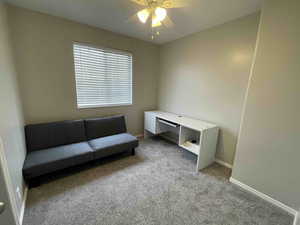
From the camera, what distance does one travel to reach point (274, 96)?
162cm

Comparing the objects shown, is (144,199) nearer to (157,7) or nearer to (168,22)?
(157,7)

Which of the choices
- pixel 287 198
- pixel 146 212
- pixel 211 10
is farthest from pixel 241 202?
pixel 211 10

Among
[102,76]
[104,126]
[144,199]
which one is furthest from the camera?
[102,76]

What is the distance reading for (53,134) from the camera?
2.34m

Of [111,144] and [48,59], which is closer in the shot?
[48,59]

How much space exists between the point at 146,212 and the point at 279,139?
1810 mm

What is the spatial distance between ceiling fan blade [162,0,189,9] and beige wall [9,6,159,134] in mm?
1508

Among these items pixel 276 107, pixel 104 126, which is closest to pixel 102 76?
pixel 104 126

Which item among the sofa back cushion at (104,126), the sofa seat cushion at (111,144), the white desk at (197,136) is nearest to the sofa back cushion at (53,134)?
the sofa back cushion at (104,126)

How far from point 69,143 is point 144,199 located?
166 cm

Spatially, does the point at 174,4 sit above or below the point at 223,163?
above

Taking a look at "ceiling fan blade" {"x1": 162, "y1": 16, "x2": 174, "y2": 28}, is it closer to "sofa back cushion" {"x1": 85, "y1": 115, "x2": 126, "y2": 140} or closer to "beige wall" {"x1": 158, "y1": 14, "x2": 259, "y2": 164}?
"beige wall" {"x1": 158, "y1": 14, "x2": 259, "y2": 164}

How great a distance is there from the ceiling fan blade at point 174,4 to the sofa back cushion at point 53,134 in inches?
93.8

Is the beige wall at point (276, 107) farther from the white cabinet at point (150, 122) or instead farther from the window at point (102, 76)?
the window at point (102, 76)
